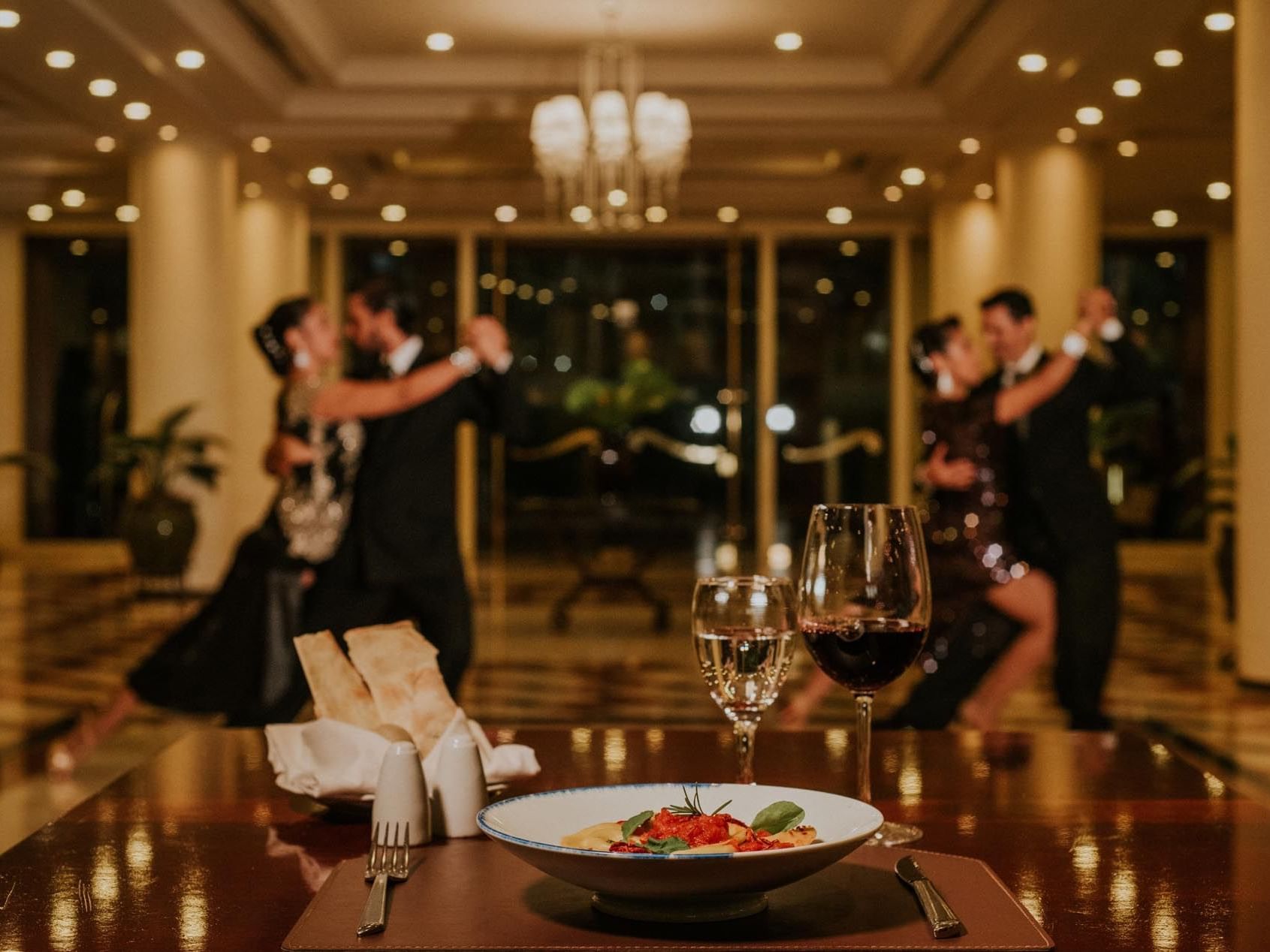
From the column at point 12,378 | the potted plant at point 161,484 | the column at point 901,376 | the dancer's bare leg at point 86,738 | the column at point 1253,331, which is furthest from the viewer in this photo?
the column at point 901,376

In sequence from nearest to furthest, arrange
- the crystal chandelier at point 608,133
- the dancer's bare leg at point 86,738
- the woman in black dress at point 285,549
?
the woman in black dress at point 285,549 < the dancer's bare leg at point 86,738 < the crystal chandelier at point 608,133

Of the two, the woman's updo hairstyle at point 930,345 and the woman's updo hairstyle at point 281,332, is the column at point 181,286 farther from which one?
the woman's updo hairstyle at point 930,345

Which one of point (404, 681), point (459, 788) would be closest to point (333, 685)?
point (404, 681)

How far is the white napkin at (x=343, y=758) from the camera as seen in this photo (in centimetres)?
132

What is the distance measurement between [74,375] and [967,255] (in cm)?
854

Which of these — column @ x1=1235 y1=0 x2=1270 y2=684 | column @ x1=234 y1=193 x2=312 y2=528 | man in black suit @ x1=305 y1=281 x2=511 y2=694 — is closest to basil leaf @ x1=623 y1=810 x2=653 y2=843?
man in black suit @ x1=305 y1=281 x2=511 y2=694

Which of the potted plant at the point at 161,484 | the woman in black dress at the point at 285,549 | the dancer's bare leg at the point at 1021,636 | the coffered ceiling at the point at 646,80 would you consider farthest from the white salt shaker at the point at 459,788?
the potted plant at the point at 161,484

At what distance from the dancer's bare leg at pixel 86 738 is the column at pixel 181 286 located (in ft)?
16.5

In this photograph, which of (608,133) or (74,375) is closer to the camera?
(608,133)

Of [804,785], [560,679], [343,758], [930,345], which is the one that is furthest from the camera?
[560,679]

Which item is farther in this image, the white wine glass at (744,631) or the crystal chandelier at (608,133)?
the crystal chandelier at (608,133)

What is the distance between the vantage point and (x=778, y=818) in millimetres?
1007

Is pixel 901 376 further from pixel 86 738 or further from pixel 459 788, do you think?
pixel 459 788

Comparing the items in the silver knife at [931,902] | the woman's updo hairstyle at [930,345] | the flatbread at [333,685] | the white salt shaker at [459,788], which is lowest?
the silver knife at [931,902]
